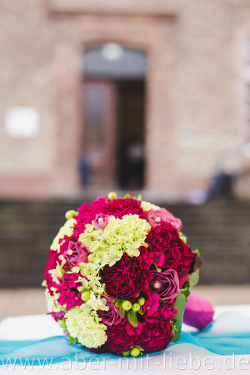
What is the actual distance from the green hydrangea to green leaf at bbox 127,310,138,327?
14cm

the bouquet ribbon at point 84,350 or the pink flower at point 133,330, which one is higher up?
the pink flower at point 133,330

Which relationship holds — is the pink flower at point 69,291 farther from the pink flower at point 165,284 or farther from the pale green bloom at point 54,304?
the pink flower at point 165,284

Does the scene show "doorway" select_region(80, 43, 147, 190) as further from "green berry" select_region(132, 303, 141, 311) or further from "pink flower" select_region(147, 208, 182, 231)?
"green berry" select_region(132, 303, 141, 311)

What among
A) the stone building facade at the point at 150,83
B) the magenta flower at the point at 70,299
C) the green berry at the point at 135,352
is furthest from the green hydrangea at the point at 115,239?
the stone building facade at the point at 150,83

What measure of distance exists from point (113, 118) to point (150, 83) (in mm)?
2065

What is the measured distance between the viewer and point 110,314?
1245 mm

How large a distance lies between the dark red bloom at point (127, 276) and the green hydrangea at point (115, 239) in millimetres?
19

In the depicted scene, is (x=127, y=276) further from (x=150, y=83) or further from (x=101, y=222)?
(x=150, y=83)

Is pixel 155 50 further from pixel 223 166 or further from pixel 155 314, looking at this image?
pixel 155 314

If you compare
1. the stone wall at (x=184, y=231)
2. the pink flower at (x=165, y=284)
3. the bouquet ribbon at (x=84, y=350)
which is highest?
the pink flower at (x=165, y=284)

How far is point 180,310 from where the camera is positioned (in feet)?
4.34

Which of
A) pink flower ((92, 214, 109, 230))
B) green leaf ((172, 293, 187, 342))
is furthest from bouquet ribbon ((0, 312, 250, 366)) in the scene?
pink flower ((92, 214, 109, 230))

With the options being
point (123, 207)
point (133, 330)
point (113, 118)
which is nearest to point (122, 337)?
point (133, 330)

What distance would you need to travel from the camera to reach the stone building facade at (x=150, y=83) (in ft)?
28.7
